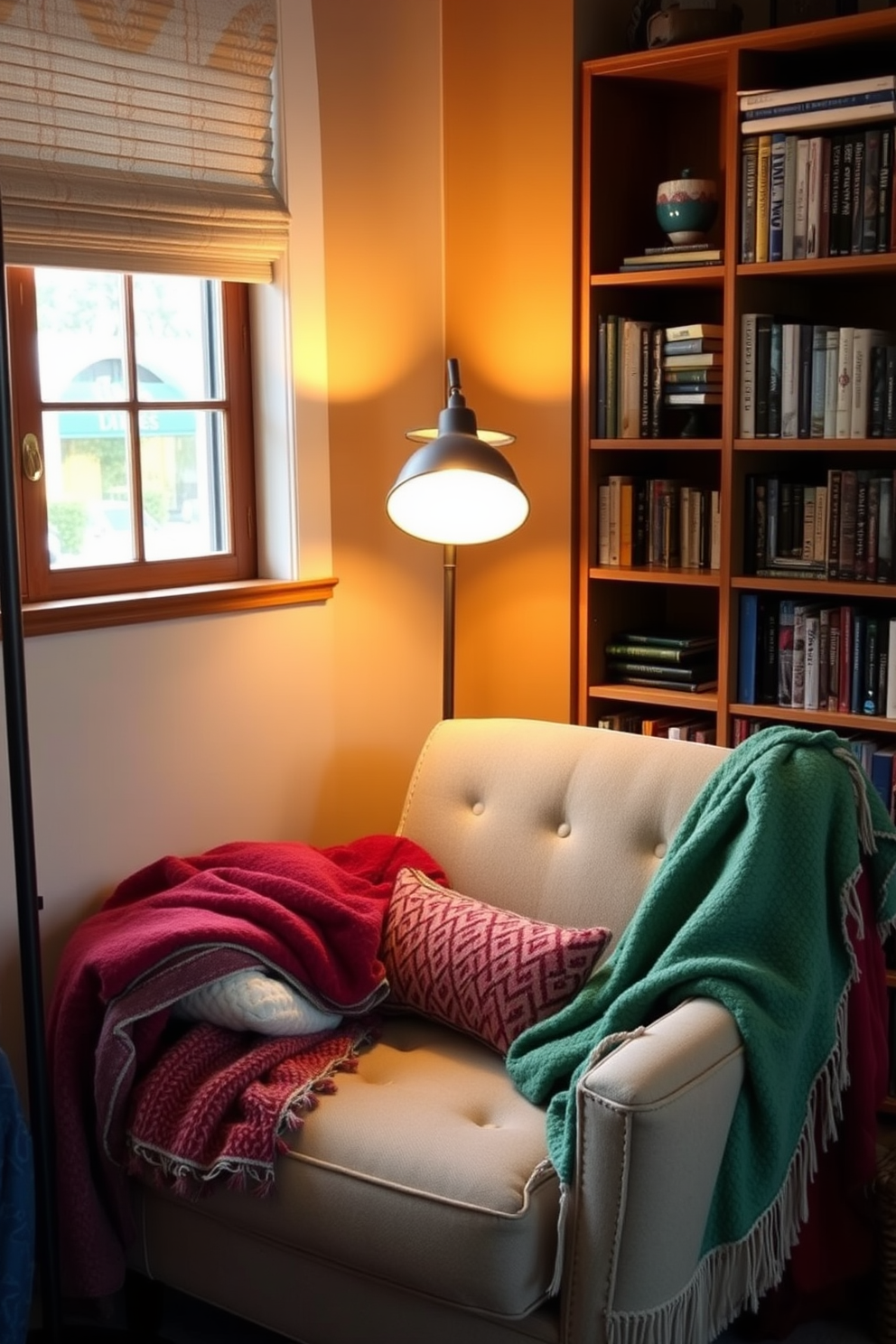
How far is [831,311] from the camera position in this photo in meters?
3.07

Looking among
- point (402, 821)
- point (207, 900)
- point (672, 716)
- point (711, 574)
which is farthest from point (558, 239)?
point (207, 900)

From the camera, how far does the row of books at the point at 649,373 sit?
293 cm

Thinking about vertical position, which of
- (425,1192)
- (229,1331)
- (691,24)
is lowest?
(229,1331)

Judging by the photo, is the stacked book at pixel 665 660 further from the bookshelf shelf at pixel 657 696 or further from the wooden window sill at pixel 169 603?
the wooden window sill at pixel 169 603

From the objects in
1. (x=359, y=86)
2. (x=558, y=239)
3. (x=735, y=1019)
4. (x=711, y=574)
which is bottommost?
(x=735, y=1019)

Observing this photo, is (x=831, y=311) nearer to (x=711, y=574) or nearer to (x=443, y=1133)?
(x=711, y=574)

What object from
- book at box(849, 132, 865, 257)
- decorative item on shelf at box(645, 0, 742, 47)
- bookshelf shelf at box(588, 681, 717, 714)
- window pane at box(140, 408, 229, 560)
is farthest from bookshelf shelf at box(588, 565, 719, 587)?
decorative item on shelf at box(645, 0, 742, 47)

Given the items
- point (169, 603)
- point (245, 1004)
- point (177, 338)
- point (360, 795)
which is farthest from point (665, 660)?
point (245, 1004)

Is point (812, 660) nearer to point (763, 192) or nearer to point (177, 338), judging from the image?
point (763, 192)

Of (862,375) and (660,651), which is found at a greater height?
(862,375)

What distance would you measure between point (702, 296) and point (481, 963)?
157 cm

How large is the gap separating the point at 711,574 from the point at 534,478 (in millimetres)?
424

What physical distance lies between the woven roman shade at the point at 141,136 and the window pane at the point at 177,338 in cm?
11

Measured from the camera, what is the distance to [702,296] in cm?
319
